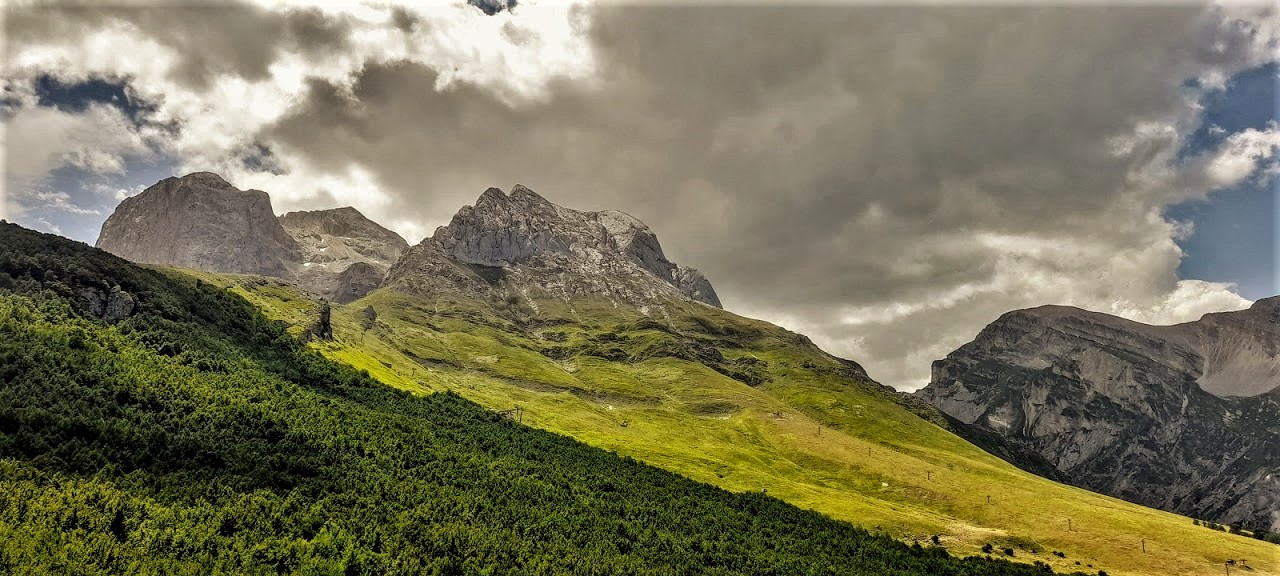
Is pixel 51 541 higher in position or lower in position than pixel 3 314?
lower

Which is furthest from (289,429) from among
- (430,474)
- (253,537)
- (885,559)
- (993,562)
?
(993,562)

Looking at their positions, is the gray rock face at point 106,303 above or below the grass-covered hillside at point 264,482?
above

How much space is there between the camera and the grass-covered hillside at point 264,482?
71688mm

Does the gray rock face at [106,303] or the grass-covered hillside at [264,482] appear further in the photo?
the gray rock face at [106,303]

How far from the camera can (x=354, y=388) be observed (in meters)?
194

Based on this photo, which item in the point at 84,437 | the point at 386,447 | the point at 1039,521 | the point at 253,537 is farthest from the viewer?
the point at 1039,521

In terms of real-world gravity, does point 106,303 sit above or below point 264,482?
above

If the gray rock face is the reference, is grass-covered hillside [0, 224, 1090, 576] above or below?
below

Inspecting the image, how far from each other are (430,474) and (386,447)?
14.1 metres

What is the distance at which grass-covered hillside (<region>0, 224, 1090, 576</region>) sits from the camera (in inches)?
2822

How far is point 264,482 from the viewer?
92.6 meters

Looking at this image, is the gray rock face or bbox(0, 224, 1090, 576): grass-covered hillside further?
the gray rock face

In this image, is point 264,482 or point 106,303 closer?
point 264,482

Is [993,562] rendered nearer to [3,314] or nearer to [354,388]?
[354,388]
